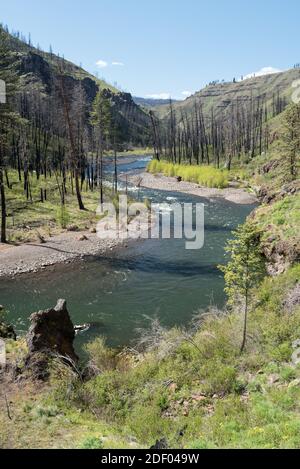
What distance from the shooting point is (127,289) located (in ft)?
88.2

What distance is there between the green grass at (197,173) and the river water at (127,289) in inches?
1481

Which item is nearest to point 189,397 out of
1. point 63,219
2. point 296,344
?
point 296,344

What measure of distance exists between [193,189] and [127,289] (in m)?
47.1

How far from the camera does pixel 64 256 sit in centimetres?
3234

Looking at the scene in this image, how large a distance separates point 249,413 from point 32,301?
16.3 meters

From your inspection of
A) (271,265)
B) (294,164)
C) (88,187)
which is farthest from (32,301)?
(88,187)

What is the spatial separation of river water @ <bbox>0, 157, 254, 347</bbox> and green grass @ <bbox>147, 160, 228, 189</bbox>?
37606 millimetres

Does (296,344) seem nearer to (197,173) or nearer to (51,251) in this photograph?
(51,251)

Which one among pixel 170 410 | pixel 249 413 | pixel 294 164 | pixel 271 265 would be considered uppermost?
pixel 294 164

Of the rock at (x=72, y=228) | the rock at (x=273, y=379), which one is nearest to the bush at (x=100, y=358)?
the rock at (x=273, y=379)

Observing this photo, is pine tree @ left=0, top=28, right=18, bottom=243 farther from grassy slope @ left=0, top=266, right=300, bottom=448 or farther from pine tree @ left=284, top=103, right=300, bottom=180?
pine tree @ left=284, top=103, right=300, bottom=180

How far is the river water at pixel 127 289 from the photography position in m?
22.3

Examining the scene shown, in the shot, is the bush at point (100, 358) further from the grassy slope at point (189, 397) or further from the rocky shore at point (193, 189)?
the rocky shore at point (193, 189)
